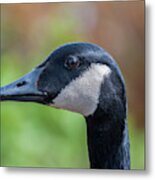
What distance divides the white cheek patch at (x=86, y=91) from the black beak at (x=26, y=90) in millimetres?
76

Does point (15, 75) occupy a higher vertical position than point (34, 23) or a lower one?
lower

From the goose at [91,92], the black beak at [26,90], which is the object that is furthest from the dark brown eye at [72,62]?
the black beak at [26,90]

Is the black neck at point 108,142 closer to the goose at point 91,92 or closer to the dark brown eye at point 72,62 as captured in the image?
the goose at point 91,92

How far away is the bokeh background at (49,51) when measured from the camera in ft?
5.80

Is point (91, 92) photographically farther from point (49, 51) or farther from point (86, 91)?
point (49, 51)

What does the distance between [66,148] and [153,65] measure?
0.42m

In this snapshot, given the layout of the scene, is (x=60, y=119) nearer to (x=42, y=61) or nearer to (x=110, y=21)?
(x=42, y=61)

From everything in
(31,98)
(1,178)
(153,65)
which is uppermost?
(153,65)

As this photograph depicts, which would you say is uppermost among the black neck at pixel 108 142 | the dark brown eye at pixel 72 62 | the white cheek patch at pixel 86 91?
the dark brown eye at pixel 72 62

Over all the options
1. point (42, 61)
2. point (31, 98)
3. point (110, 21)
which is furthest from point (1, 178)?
point (110, 21)

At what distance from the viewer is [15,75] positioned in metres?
1.82

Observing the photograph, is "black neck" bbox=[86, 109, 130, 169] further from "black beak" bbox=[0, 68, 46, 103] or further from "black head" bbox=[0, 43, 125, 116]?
"black beak" bbox=[0, 68, 46, 103]

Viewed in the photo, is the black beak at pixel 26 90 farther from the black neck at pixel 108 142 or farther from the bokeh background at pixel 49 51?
the black neck at pixel 108 142

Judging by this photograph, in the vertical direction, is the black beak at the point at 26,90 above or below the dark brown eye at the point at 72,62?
below
